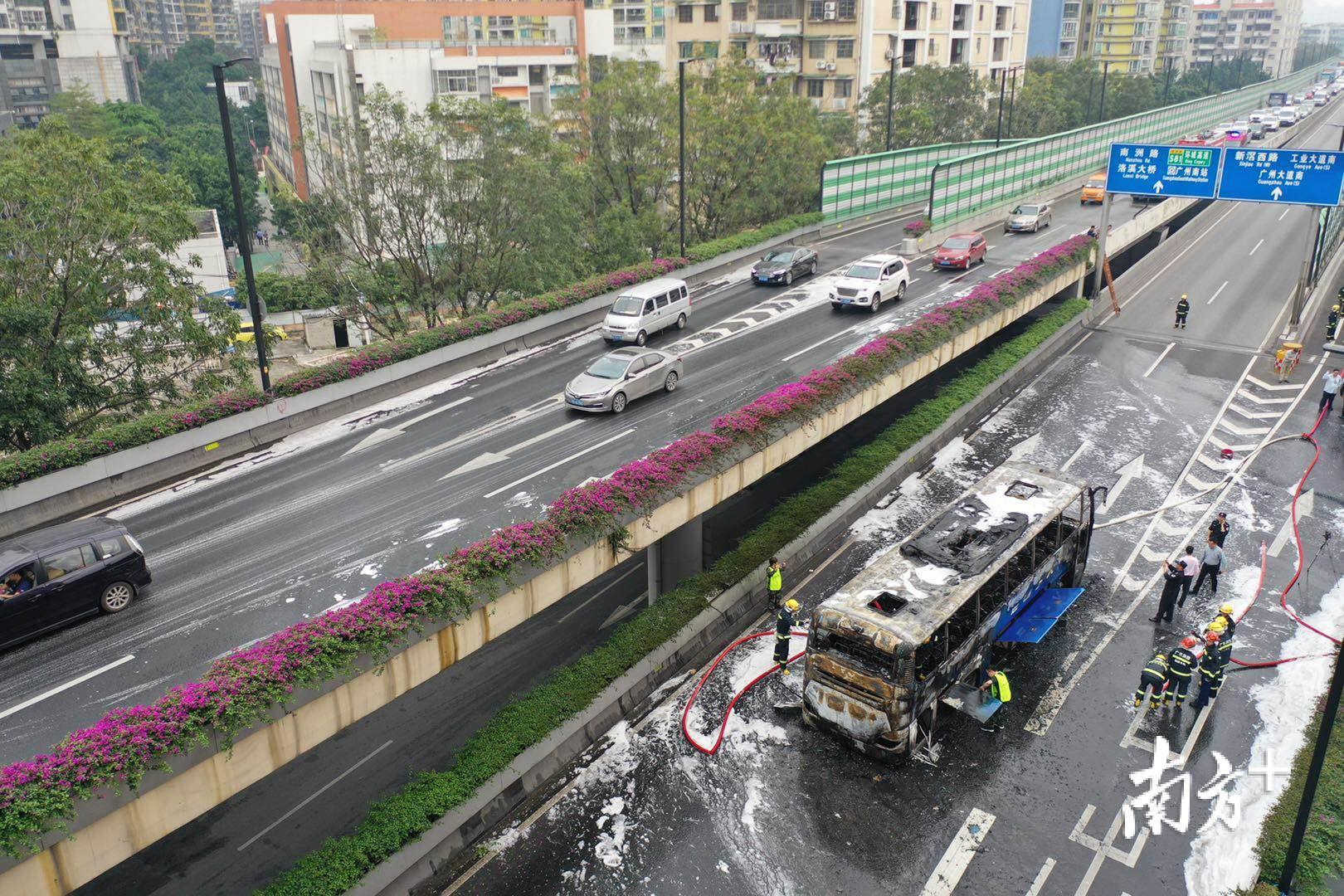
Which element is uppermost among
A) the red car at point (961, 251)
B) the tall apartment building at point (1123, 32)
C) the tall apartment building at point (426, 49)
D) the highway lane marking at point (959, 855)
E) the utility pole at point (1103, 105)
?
the tall apartment building at point (1123, 32)

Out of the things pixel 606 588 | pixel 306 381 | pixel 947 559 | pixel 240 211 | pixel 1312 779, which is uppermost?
pixel 240 211

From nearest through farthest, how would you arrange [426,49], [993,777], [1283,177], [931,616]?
[931,616]
[993,777]
[1283,177]
[426,49]

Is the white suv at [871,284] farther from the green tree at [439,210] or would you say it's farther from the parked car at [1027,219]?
the parked car at [1027,219]

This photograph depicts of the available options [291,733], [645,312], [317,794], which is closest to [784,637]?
[317,794]

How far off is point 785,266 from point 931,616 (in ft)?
89.4

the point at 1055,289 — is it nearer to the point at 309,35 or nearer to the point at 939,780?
the point at 939,780

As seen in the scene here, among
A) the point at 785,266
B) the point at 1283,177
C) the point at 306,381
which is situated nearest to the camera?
the point at 306,381

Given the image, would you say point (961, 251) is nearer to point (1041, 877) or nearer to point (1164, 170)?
point (1164, 170)

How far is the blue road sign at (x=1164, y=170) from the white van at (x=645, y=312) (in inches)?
831

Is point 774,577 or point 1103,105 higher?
point 1103,105

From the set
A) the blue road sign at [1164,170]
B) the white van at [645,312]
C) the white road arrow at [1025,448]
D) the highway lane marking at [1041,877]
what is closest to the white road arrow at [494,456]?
the white van at [645,312]

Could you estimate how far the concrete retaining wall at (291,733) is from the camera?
39.2ft

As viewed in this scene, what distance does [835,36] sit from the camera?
83688mm

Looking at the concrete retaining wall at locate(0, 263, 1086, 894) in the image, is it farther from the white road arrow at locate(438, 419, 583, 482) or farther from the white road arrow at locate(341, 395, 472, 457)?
the white road arrow at locate(341, 395, 472, 457)
